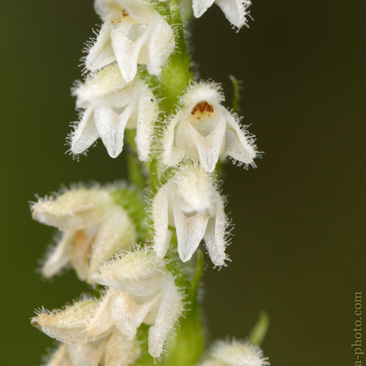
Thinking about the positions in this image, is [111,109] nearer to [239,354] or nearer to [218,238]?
[218,238]

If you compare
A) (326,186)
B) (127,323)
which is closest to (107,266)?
(127,323)

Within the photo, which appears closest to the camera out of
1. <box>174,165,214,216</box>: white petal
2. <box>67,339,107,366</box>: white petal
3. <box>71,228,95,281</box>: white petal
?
<box>174,165,214,216</box>: white petal

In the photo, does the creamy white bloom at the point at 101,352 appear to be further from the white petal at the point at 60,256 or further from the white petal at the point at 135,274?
the white petal at the point at 60,256

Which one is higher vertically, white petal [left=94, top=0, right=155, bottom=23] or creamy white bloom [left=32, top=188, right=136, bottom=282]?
white petal [left=94, top=0, right=155, bottom=23]

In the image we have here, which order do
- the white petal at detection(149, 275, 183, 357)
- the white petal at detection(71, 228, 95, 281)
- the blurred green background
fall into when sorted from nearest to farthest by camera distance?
the white petal at detection(149, 275, 183, 357) < the white petal at detection(71, 228, 95, 281) < the blurred green background

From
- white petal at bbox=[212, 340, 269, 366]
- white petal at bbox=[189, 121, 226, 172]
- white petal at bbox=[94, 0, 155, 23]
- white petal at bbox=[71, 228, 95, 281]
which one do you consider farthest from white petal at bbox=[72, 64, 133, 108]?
white petal at bbox=[212, 340, 269, 366]

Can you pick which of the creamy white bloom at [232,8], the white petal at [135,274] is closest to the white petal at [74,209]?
the white petal at [135,274]

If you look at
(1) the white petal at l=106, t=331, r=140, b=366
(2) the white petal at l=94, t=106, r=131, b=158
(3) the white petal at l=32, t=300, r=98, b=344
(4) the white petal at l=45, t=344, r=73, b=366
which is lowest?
(1) the white petal at l=106, t=331, r=140, b=366

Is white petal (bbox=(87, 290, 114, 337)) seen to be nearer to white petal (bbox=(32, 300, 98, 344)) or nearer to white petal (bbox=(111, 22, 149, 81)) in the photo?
white petal (bbox=(32, 300, 98, 344))
